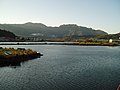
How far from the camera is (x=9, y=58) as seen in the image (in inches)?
2418

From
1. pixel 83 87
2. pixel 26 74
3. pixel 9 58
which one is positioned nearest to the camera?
pixel 83 87

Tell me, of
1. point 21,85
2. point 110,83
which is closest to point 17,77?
point 21,85

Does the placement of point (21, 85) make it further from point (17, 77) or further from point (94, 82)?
point (94, 82)

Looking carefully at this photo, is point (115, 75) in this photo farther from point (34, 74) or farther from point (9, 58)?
point (9, 58)

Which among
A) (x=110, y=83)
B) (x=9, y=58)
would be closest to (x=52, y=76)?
(x=110, y=83)

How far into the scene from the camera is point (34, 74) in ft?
141

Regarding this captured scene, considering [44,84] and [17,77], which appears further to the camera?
[17,77]

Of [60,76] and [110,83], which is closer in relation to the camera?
[110,83]

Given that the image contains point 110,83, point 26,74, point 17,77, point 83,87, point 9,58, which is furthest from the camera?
point 9,58

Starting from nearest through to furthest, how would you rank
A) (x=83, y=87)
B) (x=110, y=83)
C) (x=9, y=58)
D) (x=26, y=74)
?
(x=83, y=87)
(x=110, y=83)
(x=26, y=74)
(x=9, y=58)

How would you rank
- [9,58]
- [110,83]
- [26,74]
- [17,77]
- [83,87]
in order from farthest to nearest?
[9,58] → [26,74] → [17,77] → [110,83] → [83,87]

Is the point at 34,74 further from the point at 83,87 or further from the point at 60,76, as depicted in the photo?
the point at 83,87

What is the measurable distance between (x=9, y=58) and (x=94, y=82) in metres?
32.5

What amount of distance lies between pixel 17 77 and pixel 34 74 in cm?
431
